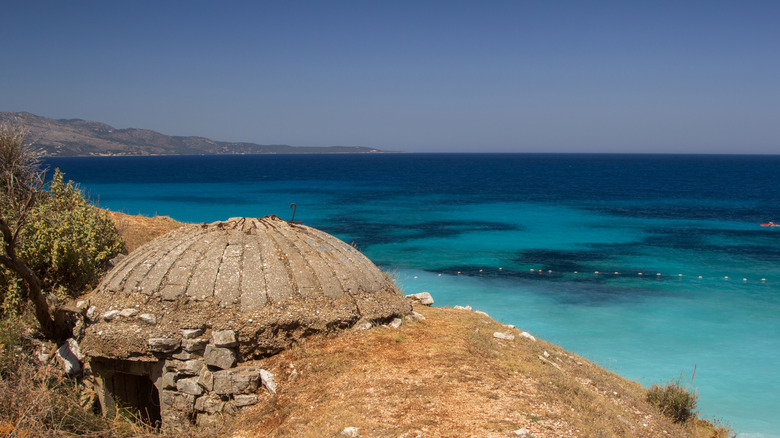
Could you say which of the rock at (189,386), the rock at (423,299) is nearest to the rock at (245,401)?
the rock at (189,386)

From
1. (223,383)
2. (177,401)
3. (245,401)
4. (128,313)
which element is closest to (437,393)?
(245,401)

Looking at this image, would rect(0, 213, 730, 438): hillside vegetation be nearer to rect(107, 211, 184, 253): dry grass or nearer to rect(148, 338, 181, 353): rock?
rect(148, 338, 181, 353): rock

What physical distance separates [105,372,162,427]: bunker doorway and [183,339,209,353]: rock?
185 centimetres

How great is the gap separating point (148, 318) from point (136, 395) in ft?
7.95

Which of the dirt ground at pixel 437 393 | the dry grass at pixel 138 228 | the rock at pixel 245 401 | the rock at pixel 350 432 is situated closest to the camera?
the rock at pixel 350 432

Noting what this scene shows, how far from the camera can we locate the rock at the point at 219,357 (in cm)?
895

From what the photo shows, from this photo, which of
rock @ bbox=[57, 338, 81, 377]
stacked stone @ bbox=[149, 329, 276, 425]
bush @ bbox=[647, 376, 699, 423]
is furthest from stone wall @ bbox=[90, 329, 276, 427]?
bush @ bbox=[647, 376, 699, 423]

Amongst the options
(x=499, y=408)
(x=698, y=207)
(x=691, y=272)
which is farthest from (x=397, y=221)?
(x=499, y=408)

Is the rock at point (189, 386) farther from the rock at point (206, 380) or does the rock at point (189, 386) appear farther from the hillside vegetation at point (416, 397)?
the hillside vegetation at point (416, 397)

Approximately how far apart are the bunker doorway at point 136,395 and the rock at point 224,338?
2208 mm

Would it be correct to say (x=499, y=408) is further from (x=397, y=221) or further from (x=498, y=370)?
(x=397, y=221)

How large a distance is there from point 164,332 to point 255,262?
6.81 feet

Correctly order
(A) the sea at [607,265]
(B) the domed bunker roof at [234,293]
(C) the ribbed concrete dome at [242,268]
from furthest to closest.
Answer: (A) the sea at [607,265] → (C) the ribbed concrete dome at [242,268] → (B) the domed bunker roof at [234,293]

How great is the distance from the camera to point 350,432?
6.97 m
